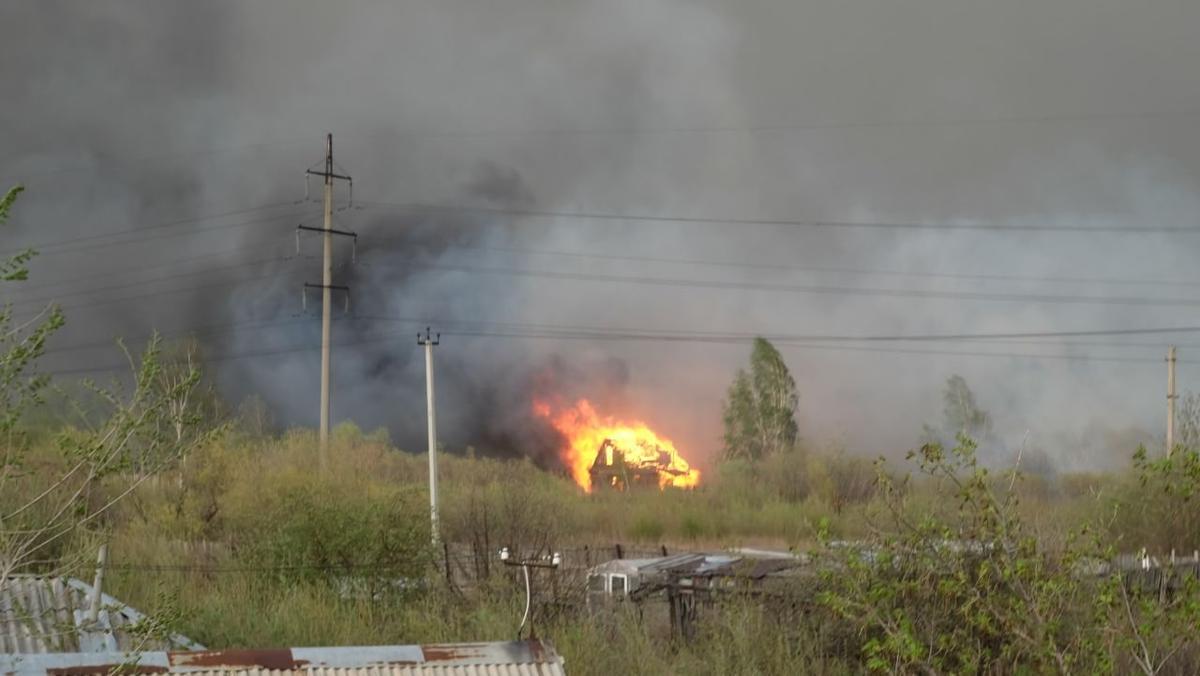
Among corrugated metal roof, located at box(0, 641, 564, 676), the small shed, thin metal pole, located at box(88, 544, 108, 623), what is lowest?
the small shed

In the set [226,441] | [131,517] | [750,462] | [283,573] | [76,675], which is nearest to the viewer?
[76,675]

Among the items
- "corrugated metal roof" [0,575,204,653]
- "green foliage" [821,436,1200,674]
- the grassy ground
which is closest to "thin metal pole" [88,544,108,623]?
"corrugated metal roof" [0,575,204,653]

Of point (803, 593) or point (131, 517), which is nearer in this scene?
point (803, 593)

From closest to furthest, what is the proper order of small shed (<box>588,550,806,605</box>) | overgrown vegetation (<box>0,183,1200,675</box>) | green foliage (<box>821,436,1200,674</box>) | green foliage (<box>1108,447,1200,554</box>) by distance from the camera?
overgrown vegetation (<box>0,183,1200,675</box>) → green foliage (<box>821,436,1200,674</box>) → small shed (<box>588,550,806,605</box>) → green foliage (<box>1108,447,1200,554</box>)

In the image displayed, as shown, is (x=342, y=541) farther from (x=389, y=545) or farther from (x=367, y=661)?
Answer: (x=367, y=661)

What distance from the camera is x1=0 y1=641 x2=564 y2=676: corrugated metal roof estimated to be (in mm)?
8703

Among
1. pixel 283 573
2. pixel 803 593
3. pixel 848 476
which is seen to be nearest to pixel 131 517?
pixel 283 573

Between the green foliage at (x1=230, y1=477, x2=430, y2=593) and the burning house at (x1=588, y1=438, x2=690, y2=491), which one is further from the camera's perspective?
the burning house at (x1=588, y1=438, x2=690, y2=491)

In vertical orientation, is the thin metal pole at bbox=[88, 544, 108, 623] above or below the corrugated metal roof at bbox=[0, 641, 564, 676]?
above

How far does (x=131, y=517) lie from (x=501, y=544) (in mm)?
10976

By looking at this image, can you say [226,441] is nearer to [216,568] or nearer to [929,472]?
[216,568]

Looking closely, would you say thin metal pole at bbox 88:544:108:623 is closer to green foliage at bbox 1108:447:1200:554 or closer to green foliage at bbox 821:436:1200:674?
green foliage at bbox 821:436:1200:674

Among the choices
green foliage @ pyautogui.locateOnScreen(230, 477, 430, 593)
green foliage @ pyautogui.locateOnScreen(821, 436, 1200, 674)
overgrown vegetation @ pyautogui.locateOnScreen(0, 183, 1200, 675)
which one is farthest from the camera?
green foliage @ pyautogui.locateOnScreen(230, 477, 430, 593)

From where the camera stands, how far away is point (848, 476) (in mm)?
50219
